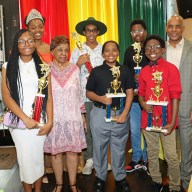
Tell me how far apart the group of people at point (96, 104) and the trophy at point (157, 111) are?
20 millimetres

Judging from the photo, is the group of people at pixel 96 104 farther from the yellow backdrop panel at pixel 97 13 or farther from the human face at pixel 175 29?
the yellow backdrop panel at pixel 97 13

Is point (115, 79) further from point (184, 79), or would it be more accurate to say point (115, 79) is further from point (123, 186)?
point (123, 186)

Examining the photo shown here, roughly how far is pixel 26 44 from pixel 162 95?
1222 mm

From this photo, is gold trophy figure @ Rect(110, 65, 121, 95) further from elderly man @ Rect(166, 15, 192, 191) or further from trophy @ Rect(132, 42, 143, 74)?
elderly man @ Rect(166, 15, 192, 191)

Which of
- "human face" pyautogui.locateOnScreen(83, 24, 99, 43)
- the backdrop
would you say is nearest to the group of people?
"human face" pyautogui.locateOnScreen(83, 24, 99, 43)

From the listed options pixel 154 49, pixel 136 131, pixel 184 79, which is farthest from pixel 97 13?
pixel 184 79

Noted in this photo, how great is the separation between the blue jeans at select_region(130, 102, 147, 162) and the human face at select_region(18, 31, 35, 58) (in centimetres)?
140

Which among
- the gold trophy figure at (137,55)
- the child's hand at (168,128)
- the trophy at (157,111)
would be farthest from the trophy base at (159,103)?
the gold trophy figure at (137,55)

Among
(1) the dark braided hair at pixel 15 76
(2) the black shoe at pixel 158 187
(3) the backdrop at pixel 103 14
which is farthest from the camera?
(3) the backdrop at pixel 103 14

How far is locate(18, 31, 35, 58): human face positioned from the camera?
2158 millimetres

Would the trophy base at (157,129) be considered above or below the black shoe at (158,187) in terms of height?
above

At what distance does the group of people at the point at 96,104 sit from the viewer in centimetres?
219

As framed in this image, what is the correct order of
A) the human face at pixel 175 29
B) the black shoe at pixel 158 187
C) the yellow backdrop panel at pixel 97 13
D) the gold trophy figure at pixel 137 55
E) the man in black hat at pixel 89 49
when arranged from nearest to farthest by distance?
the human face at pixel 175 29, the black shoe at pixel 158 187, the gold trophy figure at pixel 137 55, the man in black hat at pixel 89 49, the yellow backdrop panel at pixel 97 13

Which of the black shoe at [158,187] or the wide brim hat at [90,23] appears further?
the wide brim hat at [90,23]
